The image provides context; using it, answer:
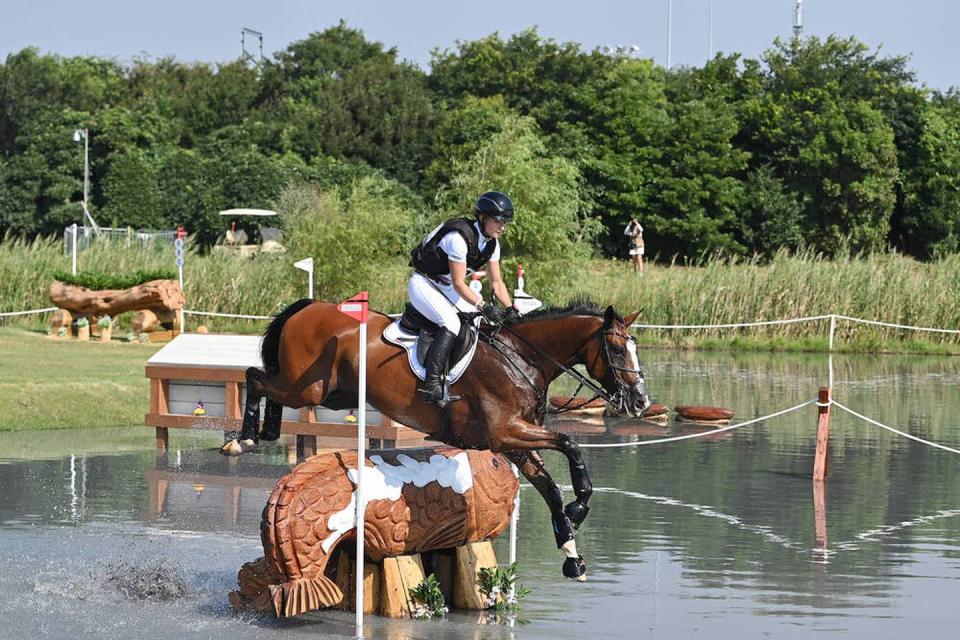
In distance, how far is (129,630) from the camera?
8.91m

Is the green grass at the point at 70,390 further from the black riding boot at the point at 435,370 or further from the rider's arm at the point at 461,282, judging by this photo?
the rider's arm at the point at 461,282

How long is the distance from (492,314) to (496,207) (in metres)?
0.78

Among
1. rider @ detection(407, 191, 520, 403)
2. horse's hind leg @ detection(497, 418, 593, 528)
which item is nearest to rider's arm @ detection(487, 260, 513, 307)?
rider @ detection(407, 191, 520, 403)

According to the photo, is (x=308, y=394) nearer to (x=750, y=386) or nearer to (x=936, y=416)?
(x=936, y=416)

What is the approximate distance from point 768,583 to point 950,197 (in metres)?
44.8

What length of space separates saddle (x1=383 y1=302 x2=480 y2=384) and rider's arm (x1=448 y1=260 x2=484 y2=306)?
175 mm

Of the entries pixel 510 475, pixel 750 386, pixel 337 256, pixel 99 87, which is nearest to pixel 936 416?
pixel 750 386

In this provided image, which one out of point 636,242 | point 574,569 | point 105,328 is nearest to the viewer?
point 574,569

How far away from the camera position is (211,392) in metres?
16.7

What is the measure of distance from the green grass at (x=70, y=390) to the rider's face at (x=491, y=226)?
980 centimetres

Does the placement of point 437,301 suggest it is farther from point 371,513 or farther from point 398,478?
point 371,513

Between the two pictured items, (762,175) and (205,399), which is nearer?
(205,399)

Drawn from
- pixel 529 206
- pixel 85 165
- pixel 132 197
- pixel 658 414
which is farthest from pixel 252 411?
pixel 132 197

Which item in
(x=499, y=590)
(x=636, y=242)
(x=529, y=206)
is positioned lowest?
(x=499, y=590)
